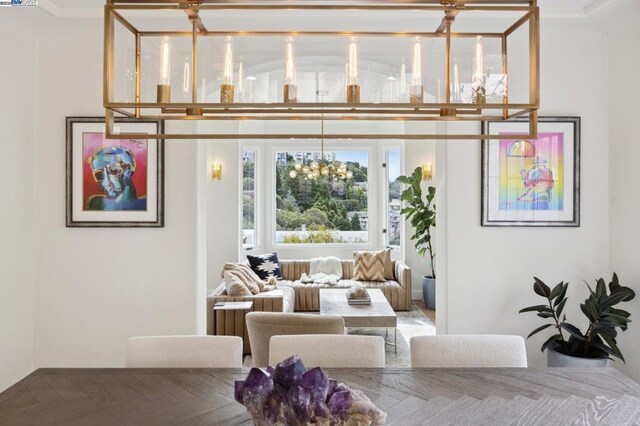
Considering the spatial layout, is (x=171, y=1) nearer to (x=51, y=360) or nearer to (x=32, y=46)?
A: (x=32, y=46)

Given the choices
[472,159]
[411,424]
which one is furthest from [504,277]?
[411,424]

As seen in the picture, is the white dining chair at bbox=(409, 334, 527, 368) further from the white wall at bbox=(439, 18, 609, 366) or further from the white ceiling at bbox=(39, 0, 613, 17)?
the white ceiling at bbox=(39, 0, 613, 17)

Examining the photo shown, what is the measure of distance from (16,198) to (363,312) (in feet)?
9.72

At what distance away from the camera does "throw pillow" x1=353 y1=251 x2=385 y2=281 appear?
20.5 ft

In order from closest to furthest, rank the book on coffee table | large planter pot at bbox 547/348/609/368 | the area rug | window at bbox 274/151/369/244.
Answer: large planter pot at bbox 547/348/609/368
the area rug
the book on coffee table
window at bbox 274/151/369/244

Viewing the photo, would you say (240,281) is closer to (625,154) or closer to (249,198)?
(249,198)

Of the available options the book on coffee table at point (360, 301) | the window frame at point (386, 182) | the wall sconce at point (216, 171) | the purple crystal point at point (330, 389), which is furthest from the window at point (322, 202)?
the purple crystal point at point (330, 389)

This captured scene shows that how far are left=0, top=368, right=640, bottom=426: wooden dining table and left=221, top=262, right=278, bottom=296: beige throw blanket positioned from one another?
8.77 ft

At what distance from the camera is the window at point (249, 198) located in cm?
696

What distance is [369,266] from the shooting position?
6.30 metres

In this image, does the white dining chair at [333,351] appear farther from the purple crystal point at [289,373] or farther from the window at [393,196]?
the window at [393,196]

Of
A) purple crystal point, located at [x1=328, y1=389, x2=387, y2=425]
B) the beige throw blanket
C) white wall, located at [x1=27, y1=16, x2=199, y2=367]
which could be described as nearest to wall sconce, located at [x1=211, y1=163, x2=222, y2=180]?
the beige throw blanket

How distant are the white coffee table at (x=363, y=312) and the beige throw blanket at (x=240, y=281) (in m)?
0.73

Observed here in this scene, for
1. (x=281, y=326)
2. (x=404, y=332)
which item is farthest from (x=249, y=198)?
(x=281, y=326)
